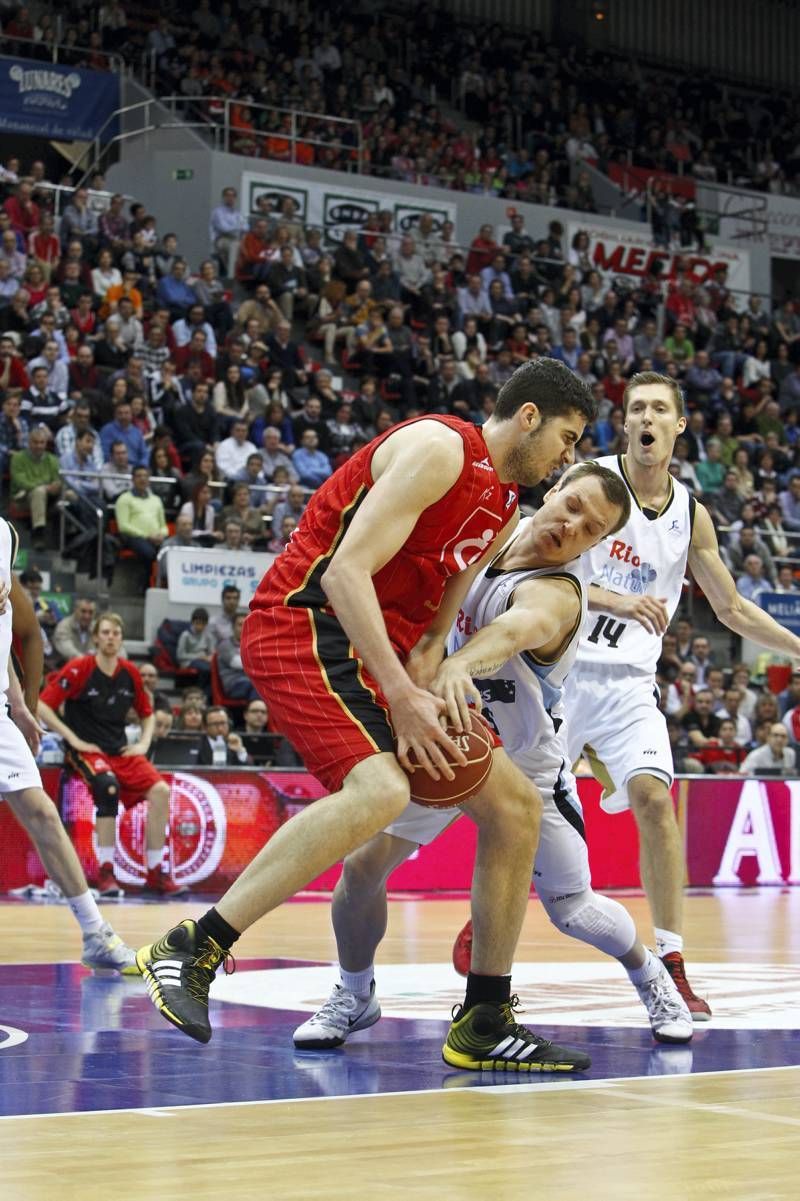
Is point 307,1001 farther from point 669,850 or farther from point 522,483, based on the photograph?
point 522,483

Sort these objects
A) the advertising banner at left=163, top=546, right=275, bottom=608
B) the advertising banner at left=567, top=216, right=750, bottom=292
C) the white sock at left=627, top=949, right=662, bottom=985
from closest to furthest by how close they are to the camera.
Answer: the white sock at left=627, top=949, right=662, bottom=985
the advertising banner at left=163, top=546, right=275, bottom=608
the advertising banner at left=567, top=216, right=750, bottom=292

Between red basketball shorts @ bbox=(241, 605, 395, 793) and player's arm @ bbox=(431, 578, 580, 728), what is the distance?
0.21m

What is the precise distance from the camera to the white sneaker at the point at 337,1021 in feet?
17.6

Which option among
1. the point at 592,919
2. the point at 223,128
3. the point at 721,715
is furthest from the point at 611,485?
the point at 223,128

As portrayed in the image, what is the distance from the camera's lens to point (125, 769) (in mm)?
13062

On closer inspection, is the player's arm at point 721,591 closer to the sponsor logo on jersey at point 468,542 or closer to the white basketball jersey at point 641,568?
the white basketball jersey at point 641,568

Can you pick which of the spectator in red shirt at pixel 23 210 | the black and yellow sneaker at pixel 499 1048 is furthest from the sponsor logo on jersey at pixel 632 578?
the spectator in red shirt at pixel 23 210

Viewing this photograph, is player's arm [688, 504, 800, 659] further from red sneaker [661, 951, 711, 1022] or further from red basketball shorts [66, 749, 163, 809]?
red basketball shorts [66, 749, 163, 809]

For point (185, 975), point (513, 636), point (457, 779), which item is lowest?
point (185, 975)

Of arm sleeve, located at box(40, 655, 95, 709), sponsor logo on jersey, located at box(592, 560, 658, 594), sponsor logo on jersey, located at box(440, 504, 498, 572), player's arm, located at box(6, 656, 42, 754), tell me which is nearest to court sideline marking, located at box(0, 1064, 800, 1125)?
sponsor logo on jersey, located at box(440, 504, 498, 572)

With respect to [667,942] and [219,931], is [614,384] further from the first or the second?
[219,931]

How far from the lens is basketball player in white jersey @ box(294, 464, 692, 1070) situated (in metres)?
5.30

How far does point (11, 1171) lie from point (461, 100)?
27162mm

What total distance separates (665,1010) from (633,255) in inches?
907
